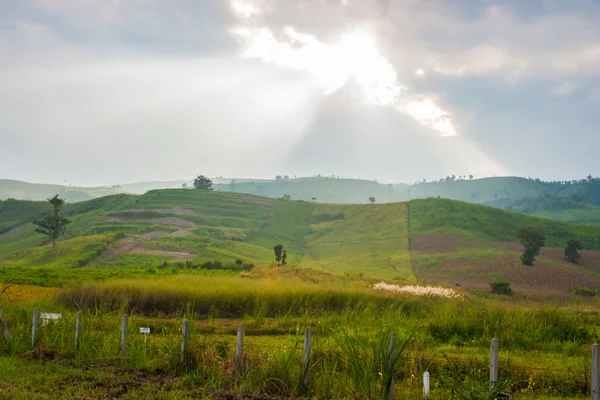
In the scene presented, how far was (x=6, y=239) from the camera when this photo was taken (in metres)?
97.9

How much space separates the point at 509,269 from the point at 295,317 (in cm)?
4250

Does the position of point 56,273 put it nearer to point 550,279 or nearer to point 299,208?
point 550,279

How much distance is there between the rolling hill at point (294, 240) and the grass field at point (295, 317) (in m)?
0.45

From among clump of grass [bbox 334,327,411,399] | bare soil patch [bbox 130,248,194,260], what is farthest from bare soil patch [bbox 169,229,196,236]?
clump of grass [bbox 334,327,411,399]

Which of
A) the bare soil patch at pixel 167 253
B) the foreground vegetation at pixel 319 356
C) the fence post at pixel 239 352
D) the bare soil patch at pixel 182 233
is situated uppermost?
the bare soil patch at pixel 182 233

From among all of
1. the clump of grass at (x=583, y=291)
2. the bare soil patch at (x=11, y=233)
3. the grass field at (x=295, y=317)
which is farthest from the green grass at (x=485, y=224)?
the bare soil patch at (x=11, y=233)

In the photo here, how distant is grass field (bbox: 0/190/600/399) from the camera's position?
11.9 metres

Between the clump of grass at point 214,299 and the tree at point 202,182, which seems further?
the tree at point 202,182

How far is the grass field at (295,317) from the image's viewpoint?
11.9 metres

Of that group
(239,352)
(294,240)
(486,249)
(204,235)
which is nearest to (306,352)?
(239,352)

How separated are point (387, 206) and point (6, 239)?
249 ft

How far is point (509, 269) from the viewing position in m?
61.9

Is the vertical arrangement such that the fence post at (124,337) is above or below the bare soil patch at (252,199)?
below

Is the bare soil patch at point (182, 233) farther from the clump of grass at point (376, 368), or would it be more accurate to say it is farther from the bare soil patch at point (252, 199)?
the clump of grass at point (376, 368)
